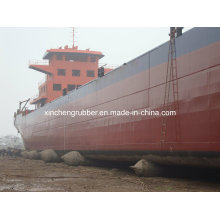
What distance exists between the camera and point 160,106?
307 inches

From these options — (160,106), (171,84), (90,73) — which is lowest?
(160,106)

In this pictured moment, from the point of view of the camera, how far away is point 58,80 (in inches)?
758

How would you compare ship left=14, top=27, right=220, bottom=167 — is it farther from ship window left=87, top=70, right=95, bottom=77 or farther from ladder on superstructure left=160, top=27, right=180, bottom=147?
ship window left=87, top=70, right=95, bottom=77

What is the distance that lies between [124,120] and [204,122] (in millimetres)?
3437

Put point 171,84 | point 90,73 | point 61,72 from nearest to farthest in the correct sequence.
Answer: point 171,84 → point 61,72 → point 90,73

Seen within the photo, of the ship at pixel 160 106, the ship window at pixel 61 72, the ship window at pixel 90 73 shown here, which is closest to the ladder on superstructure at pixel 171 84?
the ship at pixel 160 106

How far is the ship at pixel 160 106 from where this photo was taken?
6.34 m

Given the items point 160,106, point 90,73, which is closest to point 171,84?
point 160,106

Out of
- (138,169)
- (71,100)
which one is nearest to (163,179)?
(138,169)

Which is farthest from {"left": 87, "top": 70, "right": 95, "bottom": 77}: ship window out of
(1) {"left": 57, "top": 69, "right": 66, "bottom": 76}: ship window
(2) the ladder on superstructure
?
(2) the ladder on superstructure

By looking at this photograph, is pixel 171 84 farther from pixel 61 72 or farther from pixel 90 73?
pixel 61 72

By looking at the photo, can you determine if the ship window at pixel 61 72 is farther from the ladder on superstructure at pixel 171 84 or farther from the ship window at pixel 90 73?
the ladder on superstructure at pixel 171 84

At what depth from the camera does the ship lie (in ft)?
20.8

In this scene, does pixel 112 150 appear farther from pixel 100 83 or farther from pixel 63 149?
pixel 63 149
